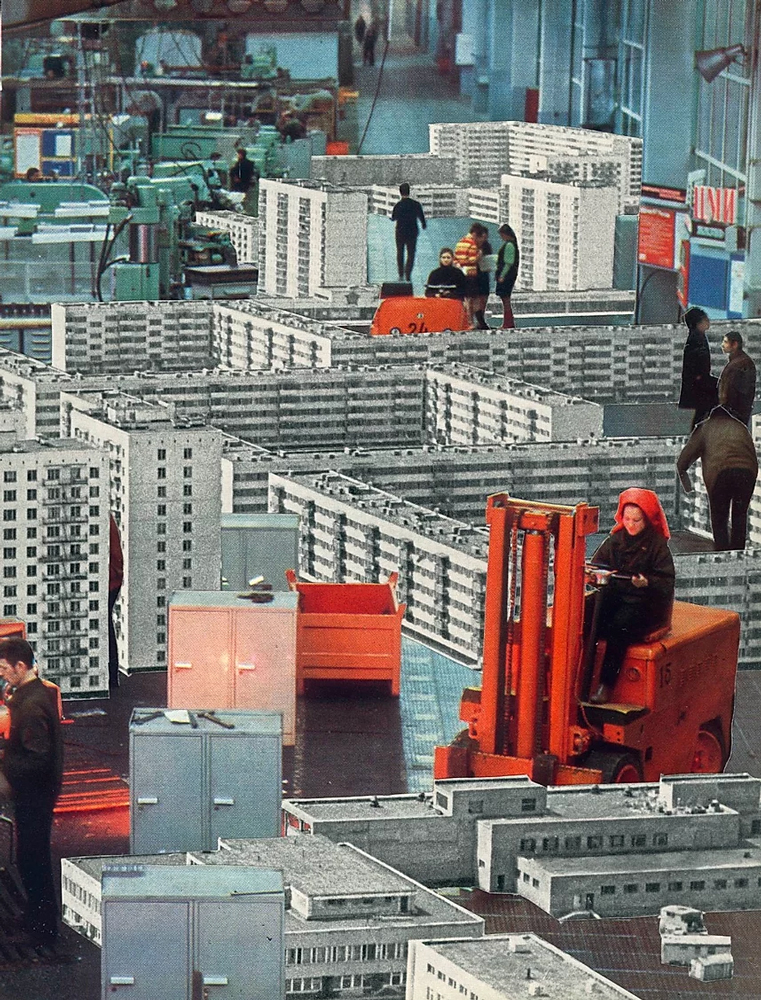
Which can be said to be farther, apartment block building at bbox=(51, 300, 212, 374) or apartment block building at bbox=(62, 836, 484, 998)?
apartment block building at bbox=(51, 300, 212, 374)

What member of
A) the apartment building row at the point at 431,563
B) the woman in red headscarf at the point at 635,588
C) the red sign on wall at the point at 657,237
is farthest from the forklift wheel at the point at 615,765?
the red sign on wall at the point at 657,237

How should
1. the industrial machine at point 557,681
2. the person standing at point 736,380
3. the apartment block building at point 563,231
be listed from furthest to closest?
the apartment block building at point 563,231
the person standing at point 736,380
the industrial machine at point 557,681

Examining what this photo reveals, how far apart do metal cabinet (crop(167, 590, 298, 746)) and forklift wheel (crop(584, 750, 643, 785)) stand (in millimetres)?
3864

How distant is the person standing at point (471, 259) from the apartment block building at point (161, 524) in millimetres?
18316

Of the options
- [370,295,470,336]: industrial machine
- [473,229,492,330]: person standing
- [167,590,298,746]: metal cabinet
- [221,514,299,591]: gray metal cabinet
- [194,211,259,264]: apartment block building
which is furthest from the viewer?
[194,211,259,264]: apartment block building

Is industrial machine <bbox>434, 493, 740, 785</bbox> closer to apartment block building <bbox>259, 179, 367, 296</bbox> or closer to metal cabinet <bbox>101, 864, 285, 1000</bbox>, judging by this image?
metal cabinet <bbox>101, 864, 285, 1000</bbox>

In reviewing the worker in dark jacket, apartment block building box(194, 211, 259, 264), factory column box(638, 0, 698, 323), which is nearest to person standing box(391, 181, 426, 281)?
apartment block building box(194, 211, 259, 264)

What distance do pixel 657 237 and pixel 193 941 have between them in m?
43.7

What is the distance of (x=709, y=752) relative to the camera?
81.5ft

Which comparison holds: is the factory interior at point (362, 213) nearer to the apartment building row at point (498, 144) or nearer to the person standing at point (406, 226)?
the apartment building row at point (498, 144)

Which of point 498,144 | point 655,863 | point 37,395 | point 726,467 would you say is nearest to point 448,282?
point 37,395

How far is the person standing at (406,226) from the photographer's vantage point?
5934 centimetres

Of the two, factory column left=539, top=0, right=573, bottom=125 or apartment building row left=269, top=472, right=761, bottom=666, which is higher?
factory column left=539, top=0, right=573, bottom=125

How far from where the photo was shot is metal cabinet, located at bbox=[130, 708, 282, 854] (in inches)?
864
